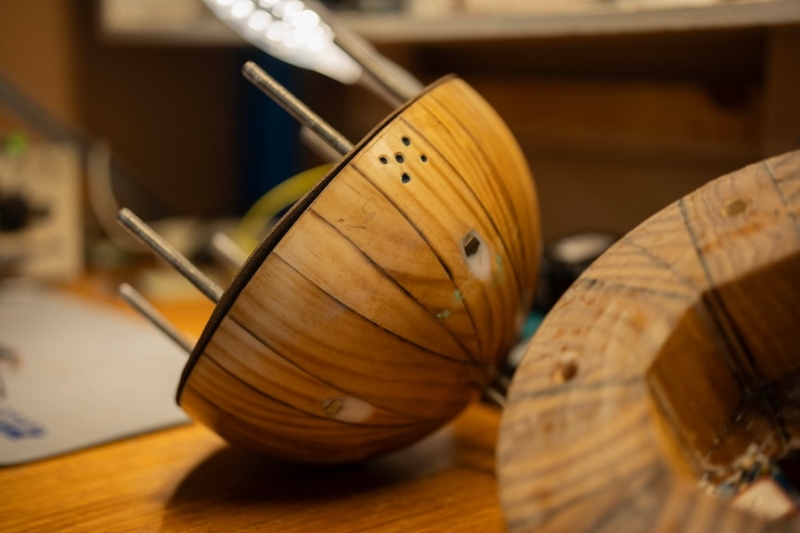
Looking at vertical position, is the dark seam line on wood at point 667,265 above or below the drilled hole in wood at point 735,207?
below

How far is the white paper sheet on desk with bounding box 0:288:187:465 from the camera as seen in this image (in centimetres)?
69

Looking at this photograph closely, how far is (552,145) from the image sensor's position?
3.74 ft

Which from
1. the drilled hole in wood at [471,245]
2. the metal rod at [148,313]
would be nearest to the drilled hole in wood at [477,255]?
the drilled hole in wood at [471,245]

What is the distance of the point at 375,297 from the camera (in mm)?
475

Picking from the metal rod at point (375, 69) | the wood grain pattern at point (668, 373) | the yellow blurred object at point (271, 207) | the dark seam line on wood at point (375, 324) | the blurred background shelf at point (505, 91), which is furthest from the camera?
the yellow blurred object at point (271, 207)

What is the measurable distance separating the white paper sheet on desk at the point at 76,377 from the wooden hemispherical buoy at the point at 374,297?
0.20 meters

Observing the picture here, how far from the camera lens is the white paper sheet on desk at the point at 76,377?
69 centimetres

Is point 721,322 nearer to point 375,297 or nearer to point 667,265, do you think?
point 667,265

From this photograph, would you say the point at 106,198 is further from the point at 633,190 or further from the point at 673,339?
the point at 673,339

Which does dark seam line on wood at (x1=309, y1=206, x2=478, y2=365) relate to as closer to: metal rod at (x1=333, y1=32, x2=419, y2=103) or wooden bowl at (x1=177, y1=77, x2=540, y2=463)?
wooden bowl at (x1=177, y1=77, x2=540, y2=463)

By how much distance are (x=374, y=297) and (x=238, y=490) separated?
0.68ft

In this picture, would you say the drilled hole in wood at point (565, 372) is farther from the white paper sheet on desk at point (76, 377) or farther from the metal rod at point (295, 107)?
the white paper sheet on desk at point (76, 377)

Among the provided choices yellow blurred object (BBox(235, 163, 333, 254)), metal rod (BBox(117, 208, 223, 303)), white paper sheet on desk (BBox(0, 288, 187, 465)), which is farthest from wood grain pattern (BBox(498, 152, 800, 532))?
yellow blurred object (BBox(235, 163, 333, 254))

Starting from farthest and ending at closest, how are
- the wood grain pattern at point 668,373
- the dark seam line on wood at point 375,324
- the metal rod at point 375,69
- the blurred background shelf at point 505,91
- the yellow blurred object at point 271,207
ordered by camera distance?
the yellow blurred object at point 271,207 → the blurred background shelf at point 505,91 → the metal rod at point 375,69 → the dark seam line on wood at point 375,324 → the wood grain pattern at point 668,373
